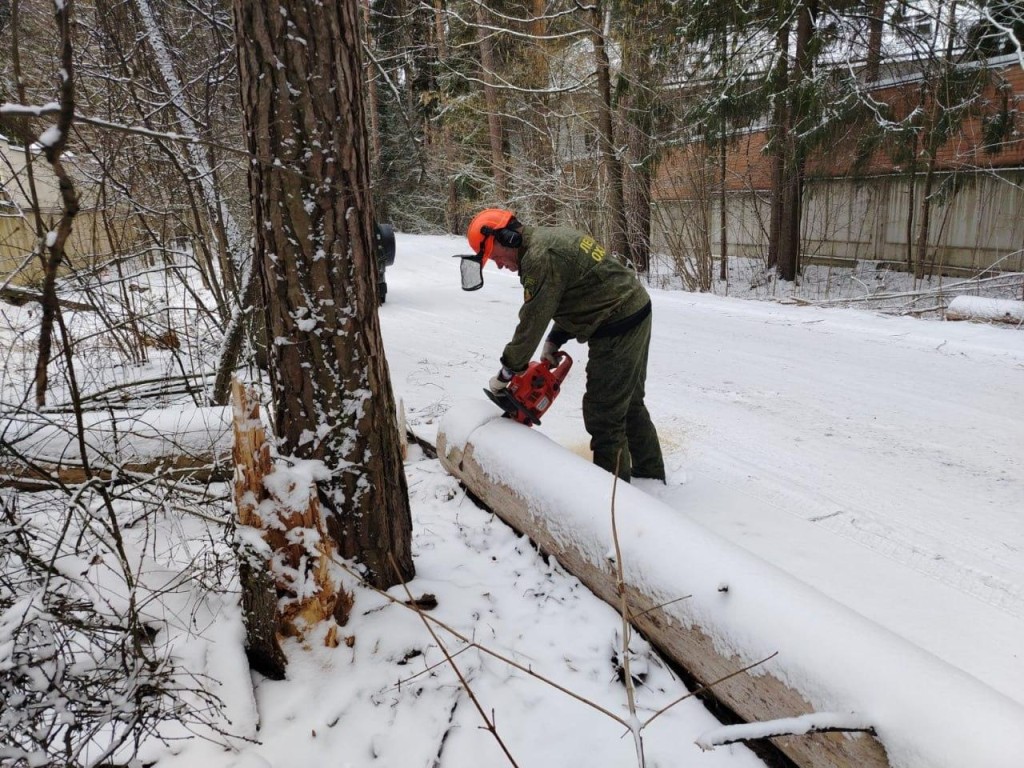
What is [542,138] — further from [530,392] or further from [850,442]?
[530,392]

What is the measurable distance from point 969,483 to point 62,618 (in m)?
4.72

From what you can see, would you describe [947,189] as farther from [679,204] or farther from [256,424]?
[256,424]

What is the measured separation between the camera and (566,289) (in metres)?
3.49

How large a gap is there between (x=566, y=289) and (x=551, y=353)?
22.2 inches

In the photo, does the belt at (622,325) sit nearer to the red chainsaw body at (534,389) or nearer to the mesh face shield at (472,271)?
the red chainsaw body at (534,389)

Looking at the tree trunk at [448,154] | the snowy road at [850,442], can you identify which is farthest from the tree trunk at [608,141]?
the snowy road at [850,442]

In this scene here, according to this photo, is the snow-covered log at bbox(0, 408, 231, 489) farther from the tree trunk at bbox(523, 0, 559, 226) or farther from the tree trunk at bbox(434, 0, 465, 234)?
the tree trunk at bbox(434, 0, 465, 234)

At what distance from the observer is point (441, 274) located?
13.4 m

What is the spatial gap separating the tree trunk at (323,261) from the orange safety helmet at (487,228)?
1018 mm

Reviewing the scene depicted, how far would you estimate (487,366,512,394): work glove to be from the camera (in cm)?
357

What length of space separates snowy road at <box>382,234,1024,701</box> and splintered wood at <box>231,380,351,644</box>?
2267mm

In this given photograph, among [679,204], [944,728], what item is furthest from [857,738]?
[679,204]

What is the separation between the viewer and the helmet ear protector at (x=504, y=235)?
10.9ft

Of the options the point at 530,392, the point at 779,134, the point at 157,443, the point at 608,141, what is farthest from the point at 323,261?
the point at 779,134
